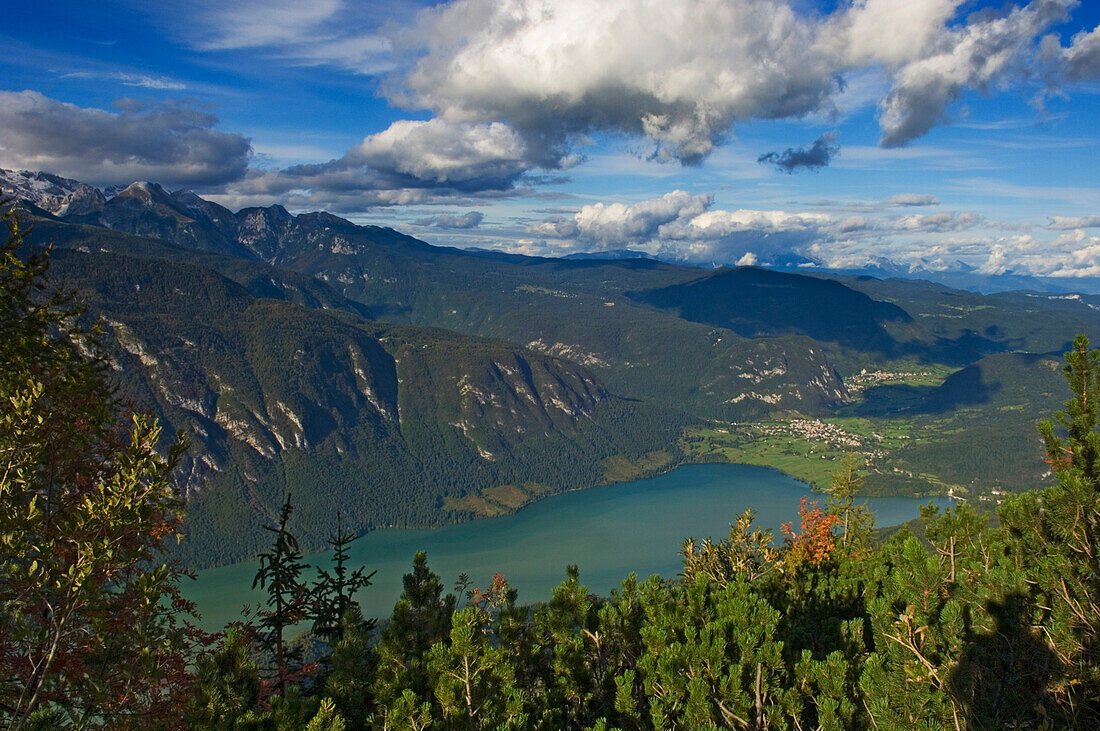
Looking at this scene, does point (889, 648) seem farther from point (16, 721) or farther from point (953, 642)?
point (16, 721)

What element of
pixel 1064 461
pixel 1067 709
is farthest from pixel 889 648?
pixel 1064 461

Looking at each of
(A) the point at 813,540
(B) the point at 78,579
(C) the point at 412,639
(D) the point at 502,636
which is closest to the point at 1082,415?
(D) the point at 502,636

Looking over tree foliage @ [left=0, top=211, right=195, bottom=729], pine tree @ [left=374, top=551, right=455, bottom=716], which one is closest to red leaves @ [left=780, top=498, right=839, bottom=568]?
pine tree @ [left=374, top=551, right=455, bottom=716]

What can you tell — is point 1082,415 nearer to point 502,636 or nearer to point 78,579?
point 502,636

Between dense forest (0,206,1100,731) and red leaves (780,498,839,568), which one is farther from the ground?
dense forest (0,206,1100,731)

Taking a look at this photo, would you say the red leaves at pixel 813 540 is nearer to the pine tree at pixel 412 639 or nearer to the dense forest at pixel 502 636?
the dense forest at pixel 502 636

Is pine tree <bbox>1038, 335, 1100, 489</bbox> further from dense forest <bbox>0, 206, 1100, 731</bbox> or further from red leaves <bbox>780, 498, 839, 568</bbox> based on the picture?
red leaves <bbox>780, 498, 839, 568</bbox>

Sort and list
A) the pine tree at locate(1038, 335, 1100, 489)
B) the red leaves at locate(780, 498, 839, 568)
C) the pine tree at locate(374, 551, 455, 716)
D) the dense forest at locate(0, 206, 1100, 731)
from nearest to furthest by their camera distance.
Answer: the dense forest at locate(0, 206, 1100, 731) < the pine tree at locate(1038, 335, 1100, 489) < the pine tree at locate(374, 551, 455, 716) < the red leaves at locate(780, 498, 839, 568)

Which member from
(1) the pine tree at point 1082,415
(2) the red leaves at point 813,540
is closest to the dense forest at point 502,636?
(1) the pine tree at point 1082,415
